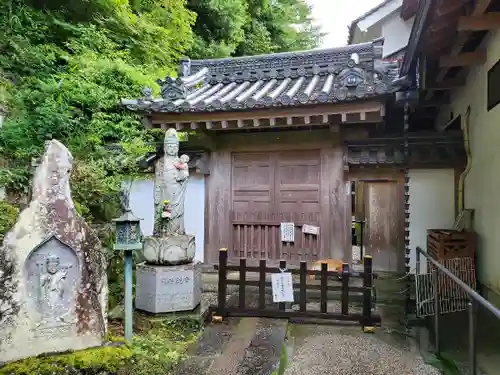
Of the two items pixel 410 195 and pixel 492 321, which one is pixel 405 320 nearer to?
pixel 492 321

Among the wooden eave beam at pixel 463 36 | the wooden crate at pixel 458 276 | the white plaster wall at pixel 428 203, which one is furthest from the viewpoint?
the white plaster wall at pixel 428 203

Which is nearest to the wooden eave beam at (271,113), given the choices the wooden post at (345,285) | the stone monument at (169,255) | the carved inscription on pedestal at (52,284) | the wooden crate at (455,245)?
the stone monument at (169,255)

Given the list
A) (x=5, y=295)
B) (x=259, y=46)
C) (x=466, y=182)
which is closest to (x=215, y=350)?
(x=5, y=295)

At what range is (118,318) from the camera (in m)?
5.06

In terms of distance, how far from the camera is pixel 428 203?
23.8 ft

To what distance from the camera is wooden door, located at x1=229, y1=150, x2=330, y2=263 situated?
768cm

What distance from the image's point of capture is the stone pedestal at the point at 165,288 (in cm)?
506

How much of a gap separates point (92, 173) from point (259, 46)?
13363mm

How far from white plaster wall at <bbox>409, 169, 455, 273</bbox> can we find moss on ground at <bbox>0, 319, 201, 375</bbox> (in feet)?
16.1

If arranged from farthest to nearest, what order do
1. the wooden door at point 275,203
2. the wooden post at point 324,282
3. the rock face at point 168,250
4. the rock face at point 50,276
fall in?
the wooden door at point 275,203 → the wooden post at point 324,282 → the rock face at point 168,250 → the rock face at point 50,276

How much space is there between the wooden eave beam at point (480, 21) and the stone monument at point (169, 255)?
4265 millimetres

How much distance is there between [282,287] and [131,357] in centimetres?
247

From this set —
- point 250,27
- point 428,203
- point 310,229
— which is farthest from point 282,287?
point 250,27

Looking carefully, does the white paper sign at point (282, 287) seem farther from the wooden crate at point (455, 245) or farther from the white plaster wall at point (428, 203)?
the white plaster wall at point (428, 203)
